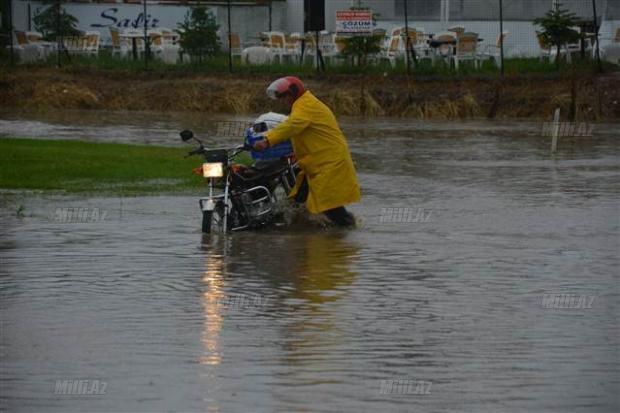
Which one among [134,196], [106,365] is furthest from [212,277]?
[134,196]

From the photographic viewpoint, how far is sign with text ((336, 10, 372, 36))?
37.1m

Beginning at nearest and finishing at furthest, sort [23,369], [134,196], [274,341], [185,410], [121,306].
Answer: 1. [185,410]
2. [23,369]
3. [274,341]
4. [121,306]
5. [134,196]

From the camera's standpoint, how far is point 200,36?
134 feet

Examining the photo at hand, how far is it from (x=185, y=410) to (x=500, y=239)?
24.4 ft

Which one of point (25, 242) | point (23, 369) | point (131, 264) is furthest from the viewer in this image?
point (25, 242)

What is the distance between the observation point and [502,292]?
11914 mm

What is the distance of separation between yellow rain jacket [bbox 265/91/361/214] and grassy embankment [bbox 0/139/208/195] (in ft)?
14.5

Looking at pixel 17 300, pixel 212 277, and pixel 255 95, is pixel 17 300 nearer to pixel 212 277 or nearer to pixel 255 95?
pixel 212 277

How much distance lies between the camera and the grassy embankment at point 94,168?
19625mm

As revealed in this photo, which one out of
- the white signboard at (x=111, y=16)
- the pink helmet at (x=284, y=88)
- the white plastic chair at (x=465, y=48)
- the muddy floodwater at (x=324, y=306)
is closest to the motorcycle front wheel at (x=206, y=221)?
the muddy floodwater at (x=324, y=306)

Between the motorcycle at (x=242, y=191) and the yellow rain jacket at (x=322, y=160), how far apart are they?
36 centimetres

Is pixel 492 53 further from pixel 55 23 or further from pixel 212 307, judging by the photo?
pixel 212 307

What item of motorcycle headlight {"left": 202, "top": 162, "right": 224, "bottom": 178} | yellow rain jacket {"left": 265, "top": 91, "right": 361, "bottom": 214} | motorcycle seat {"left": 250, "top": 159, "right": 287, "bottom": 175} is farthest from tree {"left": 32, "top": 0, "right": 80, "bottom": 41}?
motorcycle headlight {"left": 202, "top": 162, "right": 224, "bottom": 178}

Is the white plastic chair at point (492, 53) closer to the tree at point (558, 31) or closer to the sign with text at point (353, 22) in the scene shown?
the tree at point (558, 31)
